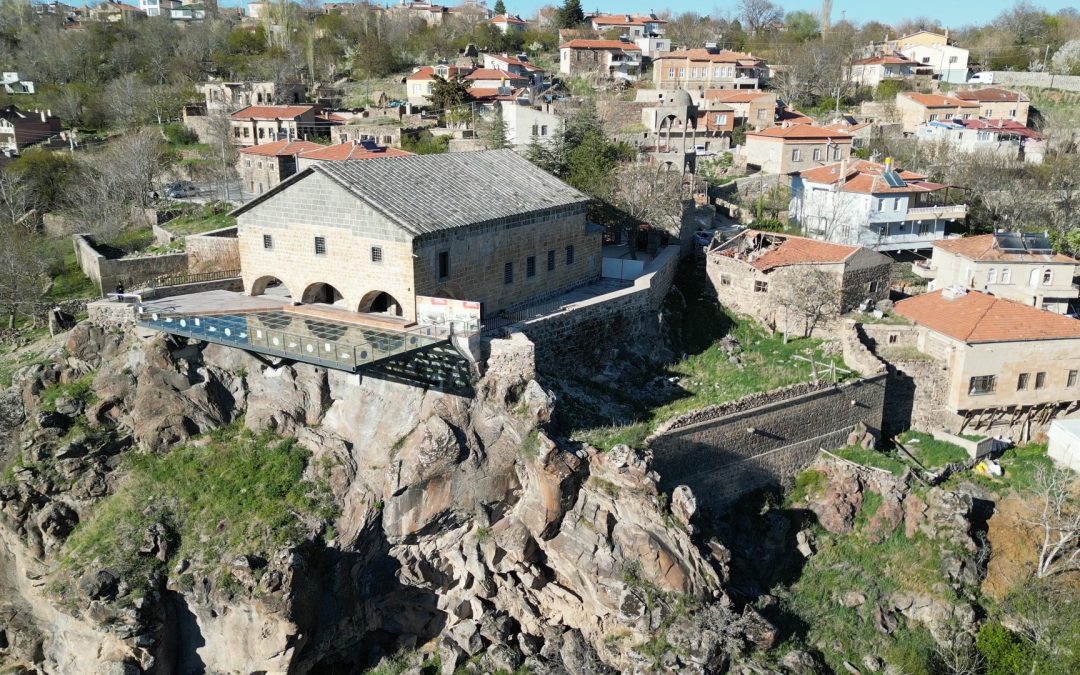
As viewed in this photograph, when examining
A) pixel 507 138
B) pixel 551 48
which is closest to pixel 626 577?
pixel 507 138

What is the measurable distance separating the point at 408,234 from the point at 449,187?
4178mm

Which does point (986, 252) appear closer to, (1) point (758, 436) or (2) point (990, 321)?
(2) point (990, 321)

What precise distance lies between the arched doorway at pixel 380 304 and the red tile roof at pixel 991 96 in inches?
2095

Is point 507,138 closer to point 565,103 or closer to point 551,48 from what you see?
point 565,103

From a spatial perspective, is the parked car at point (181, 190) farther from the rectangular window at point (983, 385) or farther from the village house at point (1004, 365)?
the rectangular window at point (983, 385)

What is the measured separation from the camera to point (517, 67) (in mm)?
70875

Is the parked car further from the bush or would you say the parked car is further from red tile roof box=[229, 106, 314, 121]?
the bush

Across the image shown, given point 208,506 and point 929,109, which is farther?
point 929,109

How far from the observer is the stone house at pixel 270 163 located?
158 feet

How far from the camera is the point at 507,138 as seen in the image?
5038cm

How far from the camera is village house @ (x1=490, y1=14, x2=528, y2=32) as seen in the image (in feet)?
316

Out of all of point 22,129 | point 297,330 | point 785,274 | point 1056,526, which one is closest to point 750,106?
point 785,274

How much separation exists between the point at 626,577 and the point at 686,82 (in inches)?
2211

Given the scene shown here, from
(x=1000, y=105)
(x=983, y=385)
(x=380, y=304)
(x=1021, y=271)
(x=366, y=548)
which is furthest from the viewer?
(x=1000, y=105)
